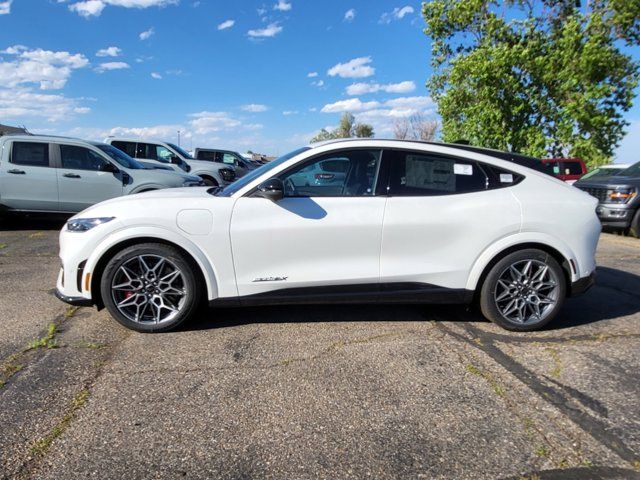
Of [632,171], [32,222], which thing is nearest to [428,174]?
[632,171]

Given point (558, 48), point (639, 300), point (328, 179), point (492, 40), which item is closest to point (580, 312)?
point (639, 300)

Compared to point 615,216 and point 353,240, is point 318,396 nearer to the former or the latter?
point 353,240

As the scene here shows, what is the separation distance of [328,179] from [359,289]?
0.99 meters

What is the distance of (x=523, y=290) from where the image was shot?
4.15 m

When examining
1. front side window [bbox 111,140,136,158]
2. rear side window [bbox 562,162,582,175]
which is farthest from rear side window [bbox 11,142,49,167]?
rear side window [bbox 562,162,582,175]

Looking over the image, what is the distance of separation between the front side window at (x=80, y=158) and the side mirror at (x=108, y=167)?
32 millimetres

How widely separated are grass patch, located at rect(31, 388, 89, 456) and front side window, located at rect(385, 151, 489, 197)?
2.74 meters

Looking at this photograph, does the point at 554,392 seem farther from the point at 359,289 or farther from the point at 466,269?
the point at 359,289

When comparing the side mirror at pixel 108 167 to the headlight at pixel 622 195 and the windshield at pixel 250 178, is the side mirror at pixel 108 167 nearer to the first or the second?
the windshield at pixel 250 178

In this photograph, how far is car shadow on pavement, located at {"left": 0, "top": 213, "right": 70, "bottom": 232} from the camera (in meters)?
9.05

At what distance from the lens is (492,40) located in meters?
21.0

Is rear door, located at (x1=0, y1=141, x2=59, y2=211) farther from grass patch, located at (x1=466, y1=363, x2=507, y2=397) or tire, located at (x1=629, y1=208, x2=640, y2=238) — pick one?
tire, located at (x1=629, y1=208, x2=640, y2=238)

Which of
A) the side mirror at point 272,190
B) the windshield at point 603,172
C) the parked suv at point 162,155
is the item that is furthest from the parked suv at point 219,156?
the side mirror at point 272,190

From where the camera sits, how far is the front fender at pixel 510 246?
4051mm
